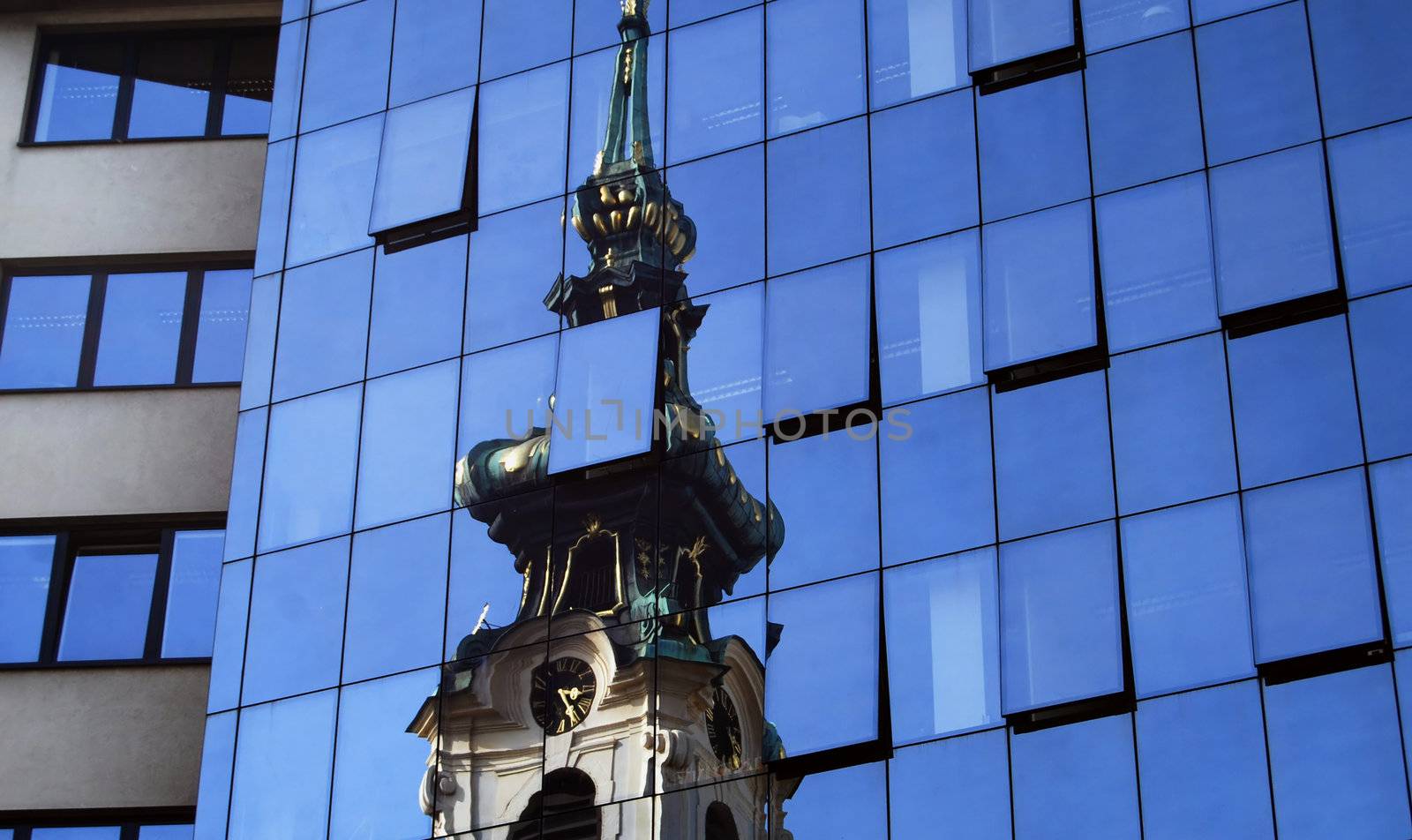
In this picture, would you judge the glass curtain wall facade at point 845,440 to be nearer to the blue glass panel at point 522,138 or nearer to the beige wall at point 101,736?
the blue glass panel at point 522,138

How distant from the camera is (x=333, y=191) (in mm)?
30781

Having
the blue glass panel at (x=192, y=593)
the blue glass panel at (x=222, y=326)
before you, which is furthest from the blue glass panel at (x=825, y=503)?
the blue glass panel at (x=222, y=326)

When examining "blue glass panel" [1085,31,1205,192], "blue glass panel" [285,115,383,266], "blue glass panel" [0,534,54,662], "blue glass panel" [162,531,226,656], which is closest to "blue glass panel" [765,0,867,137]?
"blue glass panel" [1085,31,1205,192]

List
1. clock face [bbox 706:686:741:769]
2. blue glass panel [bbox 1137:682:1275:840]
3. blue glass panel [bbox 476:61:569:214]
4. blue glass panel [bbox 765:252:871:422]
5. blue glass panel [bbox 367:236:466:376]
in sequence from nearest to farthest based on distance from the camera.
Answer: blue glass panel [bbox 1137:682:1275:840] → clock face [bbox 706:686:741:769] → blue glass panel [bbox 765:252:871:422] → blue glass panel [bbox 367:236:466:376] → blue glass panel [bbox 476:61:569:214]

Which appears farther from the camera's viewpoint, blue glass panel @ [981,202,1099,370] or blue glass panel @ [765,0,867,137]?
blue glass panel @ [765,0,867,137]

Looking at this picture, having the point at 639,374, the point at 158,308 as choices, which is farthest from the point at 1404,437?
the point at 158,308

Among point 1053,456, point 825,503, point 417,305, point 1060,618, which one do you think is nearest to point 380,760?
point 825,503

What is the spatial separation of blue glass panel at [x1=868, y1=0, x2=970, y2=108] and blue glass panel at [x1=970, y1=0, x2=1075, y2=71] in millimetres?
229

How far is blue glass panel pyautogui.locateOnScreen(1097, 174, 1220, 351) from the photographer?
25328mm

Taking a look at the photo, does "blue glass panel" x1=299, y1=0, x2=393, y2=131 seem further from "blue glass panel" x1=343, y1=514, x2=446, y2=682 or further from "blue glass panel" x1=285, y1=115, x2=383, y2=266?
"blue glass panel" x1=343, y1=514, x2=446, y2=682

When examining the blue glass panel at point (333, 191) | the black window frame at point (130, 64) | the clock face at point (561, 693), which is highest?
the black window frame at point (130, 64)

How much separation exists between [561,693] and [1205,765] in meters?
7.43

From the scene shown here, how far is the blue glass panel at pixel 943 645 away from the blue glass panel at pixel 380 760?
5573mm

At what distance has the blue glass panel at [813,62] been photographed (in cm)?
2831
